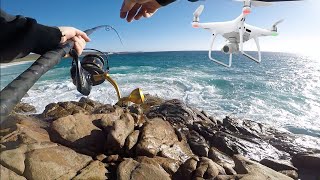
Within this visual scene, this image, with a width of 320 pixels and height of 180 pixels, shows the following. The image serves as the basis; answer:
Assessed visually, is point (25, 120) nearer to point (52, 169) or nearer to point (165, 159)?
point (52, 169)

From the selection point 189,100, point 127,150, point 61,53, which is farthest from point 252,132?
point 61,53

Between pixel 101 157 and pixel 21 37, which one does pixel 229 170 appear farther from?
pixel 21 37

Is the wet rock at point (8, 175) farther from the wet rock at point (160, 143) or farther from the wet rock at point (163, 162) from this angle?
the wet rock at point (160, 143)

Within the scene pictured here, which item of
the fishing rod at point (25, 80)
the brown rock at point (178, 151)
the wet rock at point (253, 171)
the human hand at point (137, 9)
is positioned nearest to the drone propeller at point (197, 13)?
the brown rock at point (178, 151)

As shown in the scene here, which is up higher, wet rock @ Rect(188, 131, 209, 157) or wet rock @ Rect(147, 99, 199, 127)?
wet rock @ Rect(147, 99, 199, 127)

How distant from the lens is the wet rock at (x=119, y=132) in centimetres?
745

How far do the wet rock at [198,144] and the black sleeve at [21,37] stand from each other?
26.7ft

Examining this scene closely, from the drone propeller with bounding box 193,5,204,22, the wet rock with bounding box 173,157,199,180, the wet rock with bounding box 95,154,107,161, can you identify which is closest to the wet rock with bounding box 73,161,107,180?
the wet rock with bounding box 95,154,107,161

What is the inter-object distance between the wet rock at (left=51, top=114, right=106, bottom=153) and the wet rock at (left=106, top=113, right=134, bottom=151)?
0.95 feet

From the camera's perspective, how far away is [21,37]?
1237mm

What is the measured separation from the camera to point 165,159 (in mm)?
7555

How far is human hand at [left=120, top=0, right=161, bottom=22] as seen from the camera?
4.85ft

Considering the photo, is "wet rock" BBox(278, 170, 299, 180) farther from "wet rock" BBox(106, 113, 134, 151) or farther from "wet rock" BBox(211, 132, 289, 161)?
"wet rock" BBox(106, 113, 134, 151)

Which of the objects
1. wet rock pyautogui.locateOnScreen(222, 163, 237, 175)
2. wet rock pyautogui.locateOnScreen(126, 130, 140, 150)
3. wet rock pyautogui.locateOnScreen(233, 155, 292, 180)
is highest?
wet rock pyautogui.locateOnScreen(126, 130, 140, 150)
